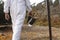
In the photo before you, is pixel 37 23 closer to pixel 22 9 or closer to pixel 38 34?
pixel 38 34

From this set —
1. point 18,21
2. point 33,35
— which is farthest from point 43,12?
point 18,21

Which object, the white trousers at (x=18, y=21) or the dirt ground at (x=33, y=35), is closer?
the white trousers at (x=18, y=21)

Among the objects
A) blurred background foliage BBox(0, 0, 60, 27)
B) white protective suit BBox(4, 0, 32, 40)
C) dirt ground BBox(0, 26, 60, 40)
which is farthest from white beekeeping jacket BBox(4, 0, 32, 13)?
blurred background foliage BBox(0, 0, 60, 27)

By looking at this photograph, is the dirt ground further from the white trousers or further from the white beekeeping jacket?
the white beekeeping jacket

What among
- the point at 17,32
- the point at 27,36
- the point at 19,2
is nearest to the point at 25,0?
the point at 19,2

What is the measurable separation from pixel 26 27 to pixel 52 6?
198 centimetres

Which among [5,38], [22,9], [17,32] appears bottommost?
[5,38]

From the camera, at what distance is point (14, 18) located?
17.5ft

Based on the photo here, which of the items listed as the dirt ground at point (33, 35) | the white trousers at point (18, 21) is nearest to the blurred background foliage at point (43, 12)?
the dirt ground at point (33, 35)

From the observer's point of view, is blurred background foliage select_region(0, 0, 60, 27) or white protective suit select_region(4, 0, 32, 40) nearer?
white protective suit select_region(4, 0, 32, 40)

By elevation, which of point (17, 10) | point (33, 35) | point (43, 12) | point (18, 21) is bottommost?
point (33, 35)

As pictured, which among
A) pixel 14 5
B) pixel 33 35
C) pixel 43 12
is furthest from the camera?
pixel 43 12

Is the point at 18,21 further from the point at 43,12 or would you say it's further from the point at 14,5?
the point at 43,12

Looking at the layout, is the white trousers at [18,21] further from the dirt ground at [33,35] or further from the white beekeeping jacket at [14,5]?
the dirt ground at [33,35]
